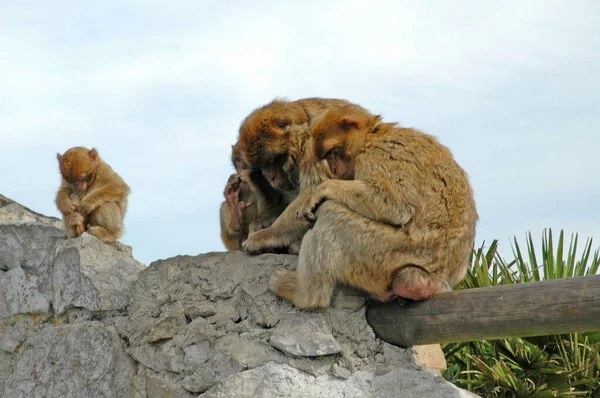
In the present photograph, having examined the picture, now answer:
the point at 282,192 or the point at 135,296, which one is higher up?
the point at 282,192

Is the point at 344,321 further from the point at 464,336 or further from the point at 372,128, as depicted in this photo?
the point at 372,128

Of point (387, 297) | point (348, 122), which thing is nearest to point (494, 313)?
point (387, 297)

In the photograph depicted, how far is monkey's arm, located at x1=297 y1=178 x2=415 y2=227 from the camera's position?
4.55 m

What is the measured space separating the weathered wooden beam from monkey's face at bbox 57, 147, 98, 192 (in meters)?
2.81

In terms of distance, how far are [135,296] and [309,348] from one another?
53.9 inches

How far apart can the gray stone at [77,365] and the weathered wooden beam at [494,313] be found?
5.49ft

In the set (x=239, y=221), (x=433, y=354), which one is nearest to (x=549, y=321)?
(x=433, y=354)

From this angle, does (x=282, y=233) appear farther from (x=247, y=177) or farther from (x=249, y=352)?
(x=249, y=352)

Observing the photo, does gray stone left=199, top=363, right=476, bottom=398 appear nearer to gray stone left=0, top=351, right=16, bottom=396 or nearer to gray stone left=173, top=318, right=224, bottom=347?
gray stone left=173, top=318, right=224, bottom=347

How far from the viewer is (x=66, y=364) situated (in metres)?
5.47

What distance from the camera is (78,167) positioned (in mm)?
6629

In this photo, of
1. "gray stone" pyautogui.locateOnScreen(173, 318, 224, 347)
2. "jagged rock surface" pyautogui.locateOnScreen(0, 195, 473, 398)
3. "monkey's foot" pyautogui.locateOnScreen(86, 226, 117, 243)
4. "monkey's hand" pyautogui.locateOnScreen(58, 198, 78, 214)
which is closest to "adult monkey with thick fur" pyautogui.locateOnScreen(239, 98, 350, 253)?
"jagged rock surface" pyautogui.locateOnScreen(0, 195, 473, 398)

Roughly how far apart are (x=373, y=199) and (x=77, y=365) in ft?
7.59

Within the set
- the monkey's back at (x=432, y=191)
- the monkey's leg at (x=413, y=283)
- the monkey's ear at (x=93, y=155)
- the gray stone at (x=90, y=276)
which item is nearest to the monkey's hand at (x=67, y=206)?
the monkey's ear at (x=93, y=155)
